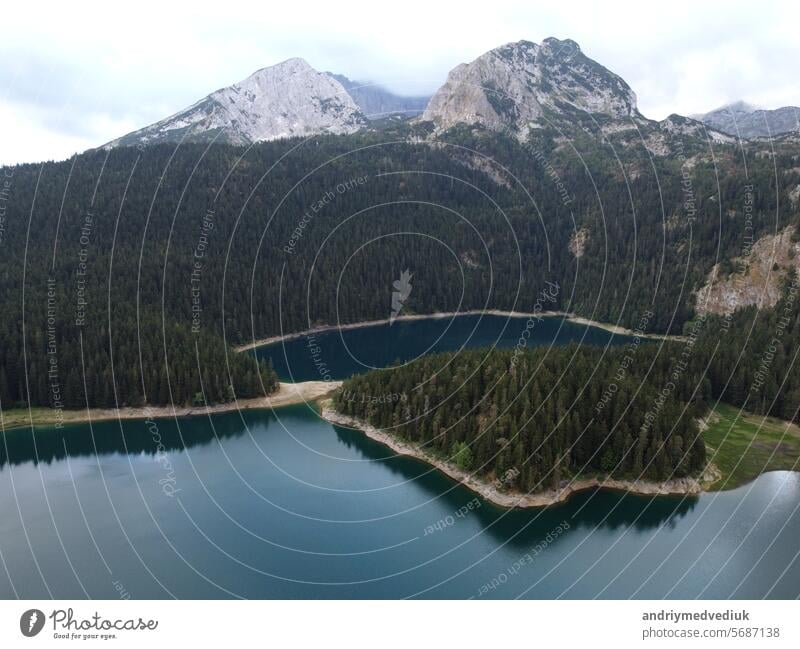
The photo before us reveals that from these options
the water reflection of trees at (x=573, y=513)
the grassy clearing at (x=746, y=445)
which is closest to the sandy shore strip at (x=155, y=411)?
the water reflection of trees at (x=573, y=513)

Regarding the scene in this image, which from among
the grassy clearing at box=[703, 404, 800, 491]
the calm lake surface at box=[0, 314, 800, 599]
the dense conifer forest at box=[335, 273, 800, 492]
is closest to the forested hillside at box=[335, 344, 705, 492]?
the dense conifer forest at box=[335, 273, 800, 492]

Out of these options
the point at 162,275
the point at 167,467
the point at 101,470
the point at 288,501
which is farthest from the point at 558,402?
the point at 162,275

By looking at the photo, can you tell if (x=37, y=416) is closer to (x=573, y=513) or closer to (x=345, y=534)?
(x=345, y=534)

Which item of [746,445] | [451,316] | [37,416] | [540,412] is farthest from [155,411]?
[451,316]

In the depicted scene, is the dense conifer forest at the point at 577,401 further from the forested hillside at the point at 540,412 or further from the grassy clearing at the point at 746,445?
the grassy clearing at the point at 746,445

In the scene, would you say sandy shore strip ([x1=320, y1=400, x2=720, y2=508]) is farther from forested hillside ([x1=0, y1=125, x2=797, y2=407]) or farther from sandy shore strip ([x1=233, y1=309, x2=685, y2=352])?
sandy shore strip ([x1=233, y1=309, x2=685, y2=352])
